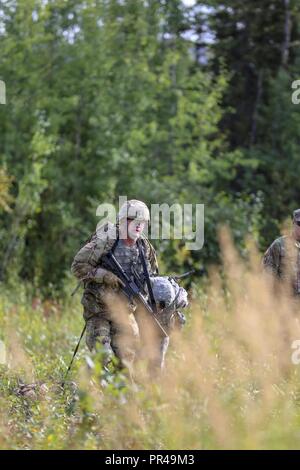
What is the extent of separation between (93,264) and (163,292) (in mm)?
618

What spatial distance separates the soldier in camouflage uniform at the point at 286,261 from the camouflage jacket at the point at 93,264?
1.38 metres

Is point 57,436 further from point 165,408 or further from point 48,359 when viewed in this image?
point 48,359

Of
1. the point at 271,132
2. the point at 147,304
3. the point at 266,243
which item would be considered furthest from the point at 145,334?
the point at 271,132

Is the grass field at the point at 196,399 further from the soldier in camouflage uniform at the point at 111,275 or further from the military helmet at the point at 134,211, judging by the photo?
the military helmet at the point at 134,211

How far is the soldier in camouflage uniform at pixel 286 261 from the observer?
31.7ft

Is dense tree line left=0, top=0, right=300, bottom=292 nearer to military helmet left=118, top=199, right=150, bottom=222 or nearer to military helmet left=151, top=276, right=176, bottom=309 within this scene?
military helmet left=151, top=276, right=176, bottom=309

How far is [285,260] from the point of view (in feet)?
31.9

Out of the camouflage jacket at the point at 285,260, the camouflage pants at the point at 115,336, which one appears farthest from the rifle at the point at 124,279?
the camouflage jacket at the point at 285,260

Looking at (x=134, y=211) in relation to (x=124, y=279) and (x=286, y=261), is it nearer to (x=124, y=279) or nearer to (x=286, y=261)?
(x=124, y=279)

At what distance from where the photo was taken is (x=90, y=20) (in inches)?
1011

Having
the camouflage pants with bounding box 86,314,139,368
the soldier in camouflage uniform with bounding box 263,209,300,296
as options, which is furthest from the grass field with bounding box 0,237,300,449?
the camouflage pants with bounding box 86,314,139,368

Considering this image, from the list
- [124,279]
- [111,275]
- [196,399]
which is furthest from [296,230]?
[196,399]

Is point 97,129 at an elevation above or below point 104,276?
above

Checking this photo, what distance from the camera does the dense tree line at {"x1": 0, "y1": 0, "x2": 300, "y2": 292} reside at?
23.9m
